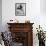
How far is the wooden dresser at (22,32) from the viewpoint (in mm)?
5430

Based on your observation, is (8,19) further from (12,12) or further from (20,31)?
(20,31)

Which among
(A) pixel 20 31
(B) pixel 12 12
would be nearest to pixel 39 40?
(A) pixel 20 31

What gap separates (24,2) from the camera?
5.61m

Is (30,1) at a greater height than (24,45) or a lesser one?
greater

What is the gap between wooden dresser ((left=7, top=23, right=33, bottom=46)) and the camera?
5.43m

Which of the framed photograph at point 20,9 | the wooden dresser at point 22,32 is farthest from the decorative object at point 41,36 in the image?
the framed photograph at point 20,9

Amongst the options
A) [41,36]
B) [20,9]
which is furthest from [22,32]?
[20,9]

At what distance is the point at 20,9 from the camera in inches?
220

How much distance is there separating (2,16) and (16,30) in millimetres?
801

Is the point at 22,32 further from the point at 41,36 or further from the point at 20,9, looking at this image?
the point at 20,9

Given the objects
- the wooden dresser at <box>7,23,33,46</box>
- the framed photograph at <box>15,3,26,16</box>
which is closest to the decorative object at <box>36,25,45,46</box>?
the wooden dresser at <box>7,23,33,46</box>

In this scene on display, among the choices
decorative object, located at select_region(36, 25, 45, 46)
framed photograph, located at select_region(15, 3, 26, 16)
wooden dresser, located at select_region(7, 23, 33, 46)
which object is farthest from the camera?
framed photograph, located at select_region(15, 3, 26, 16)

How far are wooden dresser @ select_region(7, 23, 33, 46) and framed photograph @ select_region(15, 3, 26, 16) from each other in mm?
460

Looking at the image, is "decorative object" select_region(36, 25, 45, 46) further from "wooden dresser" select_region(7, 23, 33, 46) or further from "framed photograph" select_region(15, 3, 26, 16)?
"framed photograph" select_region(15, 3, 26, 16)
